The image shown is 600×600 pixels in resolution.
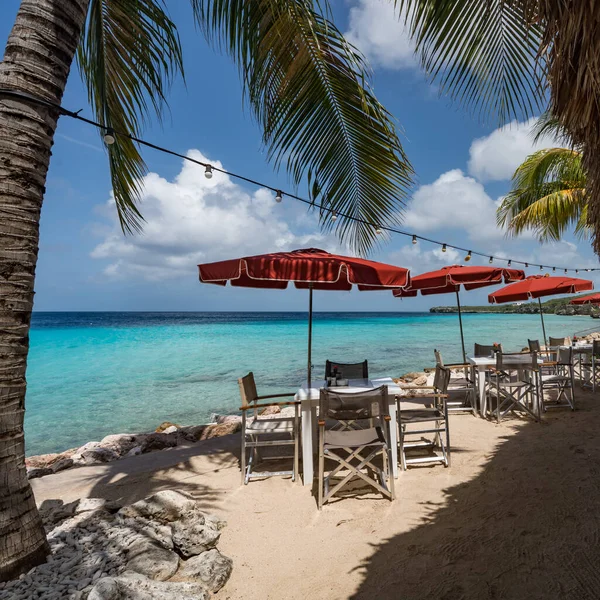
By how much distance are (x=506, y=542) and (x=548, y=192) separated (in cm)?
1268

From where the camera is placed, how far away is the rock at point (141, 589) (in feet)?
6.44

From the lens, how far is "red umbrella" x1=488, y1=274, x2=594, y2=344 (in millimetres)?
8359

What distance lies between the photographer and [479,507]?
10.5ft

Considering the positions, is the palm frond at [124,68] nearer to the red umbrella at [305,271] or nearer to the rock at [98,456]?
the red umbrella at [305,271]

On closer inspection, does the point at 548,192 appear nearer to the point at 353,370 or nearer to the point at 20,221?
→ the point at 353,370

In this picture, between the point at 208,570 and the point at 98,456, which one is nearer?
the point at 208,570

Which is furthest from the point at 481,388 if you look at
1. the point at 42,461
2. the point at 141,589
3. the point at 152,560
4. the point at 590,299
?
the point at 590,299

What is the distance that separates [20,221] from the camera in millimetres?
2146

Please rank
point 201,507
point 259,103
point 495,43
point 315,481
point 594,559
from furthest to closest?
point 259,103
point 315,481
point 201,507
point 495,43
point 594,559

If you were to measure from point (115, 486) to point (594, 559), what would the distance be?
13.7ft

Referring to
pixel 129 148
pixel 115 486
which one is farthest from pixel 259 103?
pixel 115 486

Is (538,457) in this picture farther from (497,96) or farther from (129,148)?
(129,148)

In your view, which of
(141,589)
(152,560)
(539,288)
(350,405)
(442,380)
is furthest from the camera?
(539,288)

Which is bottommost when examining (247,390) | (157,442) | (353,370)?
(157,442)
